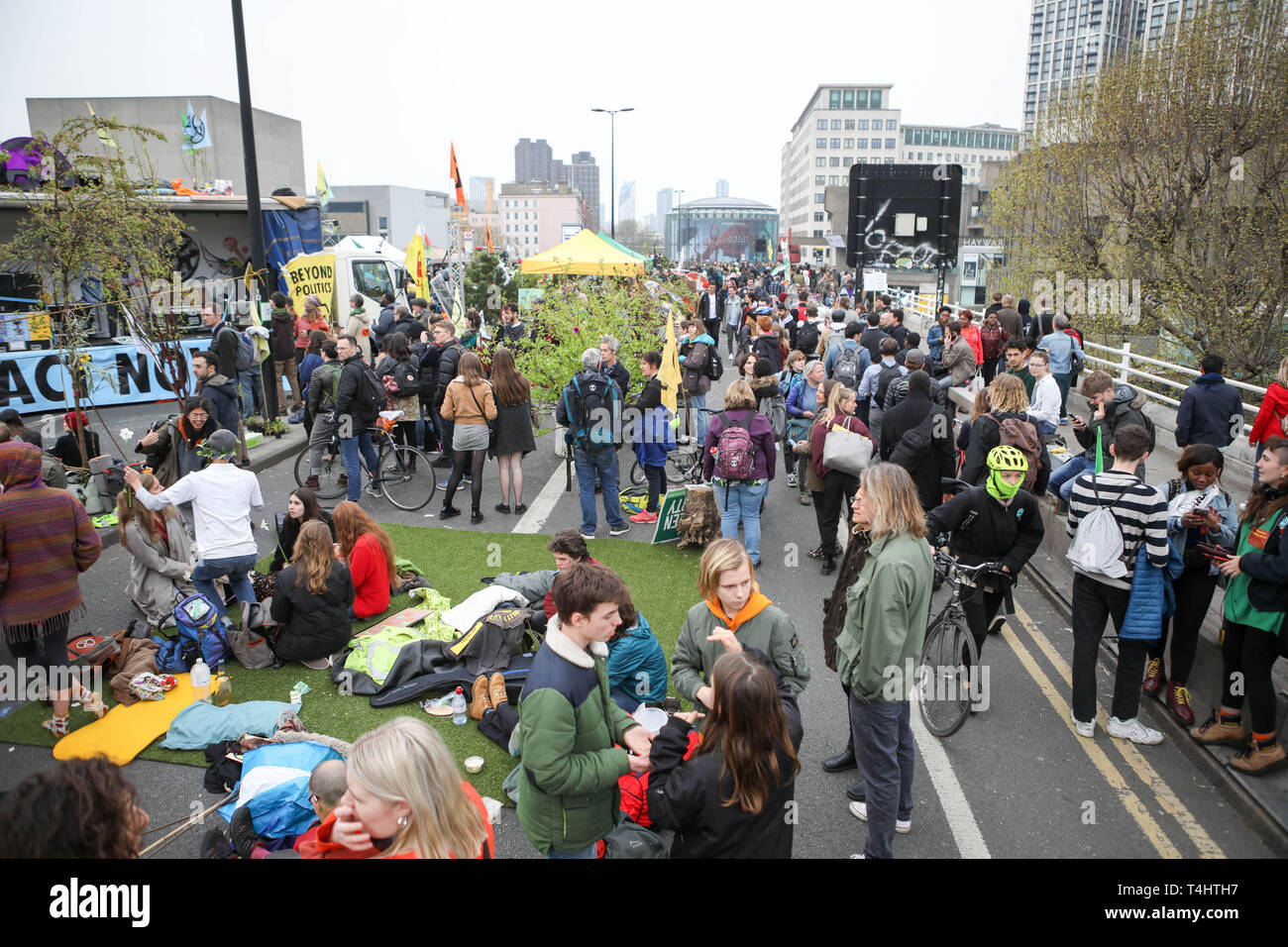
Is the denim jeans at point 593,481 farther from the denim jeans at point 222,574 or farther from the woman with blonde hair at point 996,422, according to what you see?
the woman with blonde hair at point 996,422

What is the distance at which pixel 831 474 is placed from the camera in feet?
26.3

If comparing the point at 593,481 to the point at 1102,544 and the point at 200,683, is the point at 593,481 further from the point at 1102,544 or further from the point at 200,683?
the point at 1102,544

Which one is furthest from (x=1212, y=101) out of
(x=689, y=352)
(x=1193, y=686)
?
(x=1193, y=686)

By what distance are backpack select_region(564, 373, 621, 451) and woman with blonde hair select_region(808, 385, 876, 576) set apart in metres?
2.23

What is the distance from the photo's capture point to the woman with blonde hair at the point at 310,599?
20.0 ft

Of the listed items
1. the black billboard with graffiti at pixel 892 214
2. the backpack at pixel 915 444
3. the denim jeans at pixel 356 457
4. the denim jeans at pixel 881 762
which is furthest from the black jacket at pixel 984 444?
the black billboard with graffiti at pixel 892 214

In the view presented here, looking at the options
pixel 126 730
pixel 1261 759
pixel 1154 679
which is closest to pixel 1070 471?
pixel 1154 679

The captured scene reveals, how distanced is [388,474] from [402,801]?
9073 mm

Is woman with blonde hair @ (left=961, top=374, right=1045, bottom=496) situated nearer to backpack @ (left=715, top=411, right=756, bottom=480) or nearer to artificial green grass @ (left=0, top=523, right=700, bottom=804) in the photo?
backpack @ (left=715, top=411, right=756, bottom=480)

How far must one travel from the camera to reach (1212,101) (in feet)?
53.9

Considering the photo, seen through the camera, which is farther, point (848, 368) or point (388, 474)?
point (848, 368)

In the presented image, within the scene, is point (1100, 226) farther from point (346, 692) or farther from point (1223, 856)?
point (346, 692)

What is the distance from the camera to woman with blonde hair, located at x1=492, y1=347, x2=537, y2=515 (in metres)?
9.36

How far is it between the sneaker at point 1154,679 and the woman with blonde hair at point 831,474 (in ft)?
9.78
